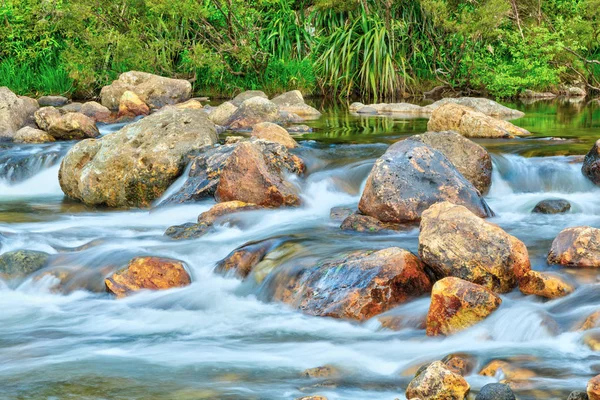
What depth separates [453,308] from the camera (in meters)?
4.68

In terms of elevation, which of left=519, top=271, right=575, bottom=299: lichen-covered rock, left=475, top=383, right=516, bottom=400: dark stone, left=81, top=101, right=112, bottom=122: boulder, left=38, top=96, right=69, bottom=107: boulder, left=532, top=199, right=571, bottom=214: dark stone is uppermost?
left=38, top=96, right=69, bottom=107: boulder

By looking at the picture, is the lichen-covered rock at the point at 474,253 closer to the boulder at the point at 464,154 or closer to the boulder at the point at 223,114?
the boulder at the point at 464,154

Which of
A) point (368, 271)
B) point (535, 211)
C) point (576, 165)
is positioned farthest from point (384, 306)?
point (576, 165)

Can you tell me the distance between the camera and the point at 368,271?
523cm

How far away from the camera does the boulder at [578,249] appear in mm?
5441

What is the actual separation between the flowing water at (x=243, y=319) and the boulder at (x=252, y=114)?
3488 mm

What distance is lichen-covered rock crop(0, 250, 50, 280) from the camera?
6254 mm

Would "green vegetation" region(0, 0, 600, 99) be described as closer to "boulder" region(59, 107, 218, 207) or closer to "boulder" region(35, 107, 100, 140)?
"boulder" region(35, 107, 100, 140)

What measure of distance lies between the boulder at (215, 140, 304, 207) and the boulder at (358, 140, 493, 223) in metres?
1.08

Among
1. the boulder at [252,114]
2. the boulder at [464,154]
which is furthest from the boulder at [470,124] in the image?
the boulder at [252,114]

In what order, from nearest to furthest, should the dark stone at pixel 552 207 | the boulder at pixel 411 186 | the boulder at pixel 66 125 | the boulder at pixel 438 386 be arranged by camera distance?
the boulder at pixel 438 386 < the boulder at pixel 411 186 < the dark stone at pixel 552 207 < the boulder at pixel 66 125

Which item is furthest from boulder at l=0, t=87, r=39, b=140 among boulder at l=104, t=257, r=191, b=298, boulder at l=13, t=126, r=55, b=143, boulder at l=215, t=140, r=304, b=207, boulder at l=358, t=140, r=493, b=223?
boulder at l=358, t=140, r=493, b=223

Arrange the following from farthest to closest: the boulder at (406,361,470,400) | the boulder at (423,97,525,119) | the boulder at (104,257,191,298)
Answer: the boulder at (423,97,525,119)
the boulder at (104,257,191,298)
the boulder at (406,361,470,400)

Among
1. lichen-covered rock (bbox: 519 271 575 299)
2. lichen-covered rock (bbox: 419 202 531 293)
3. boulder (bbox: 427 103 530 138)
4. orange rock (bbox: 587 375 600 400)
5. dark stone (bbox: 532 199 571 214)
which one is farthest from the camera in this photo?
boulder (bbox: 427 103 530 138)
